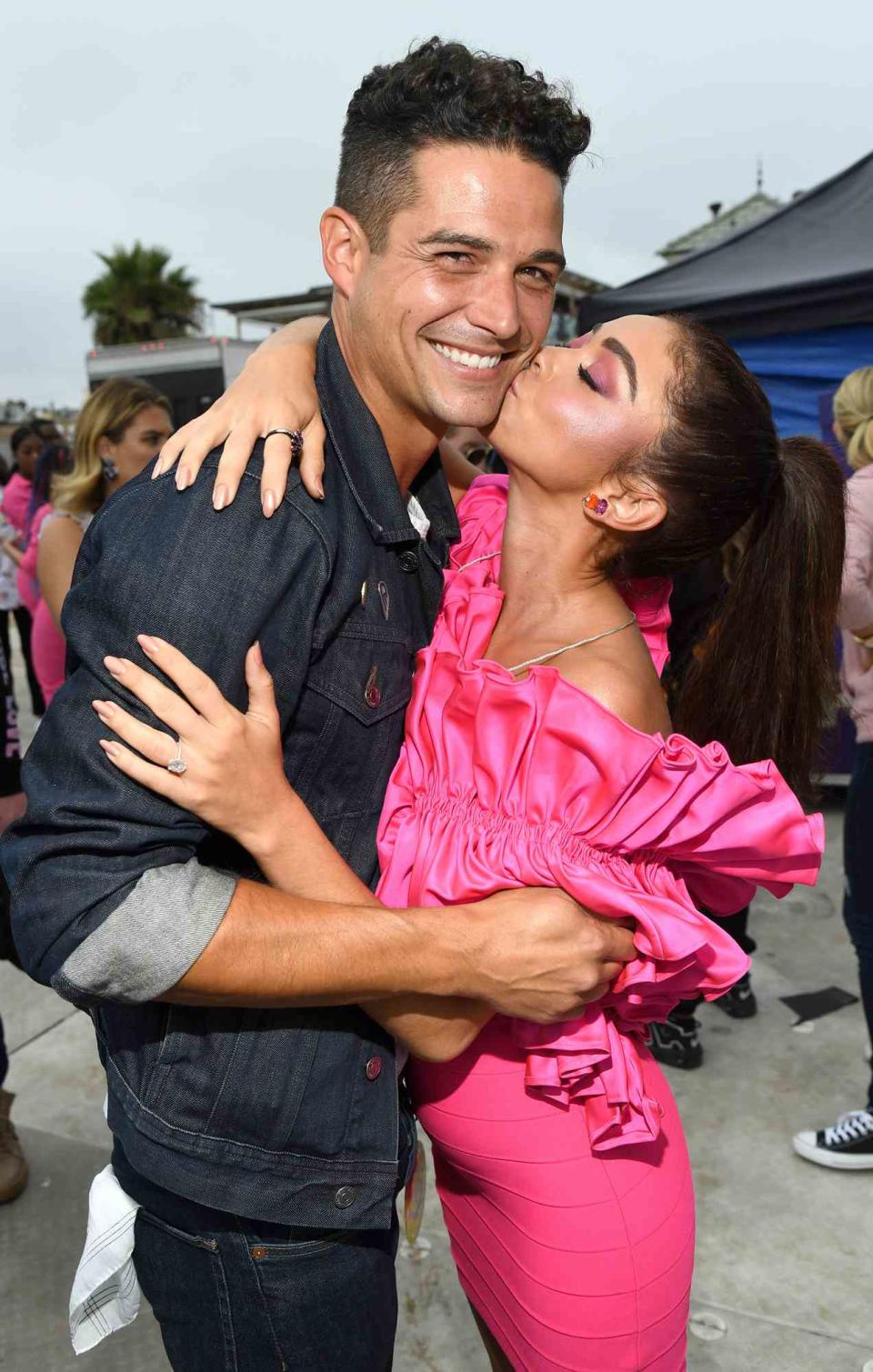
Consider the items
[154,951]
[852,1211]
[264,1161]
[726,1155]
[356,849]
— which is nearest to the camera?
[154,951]

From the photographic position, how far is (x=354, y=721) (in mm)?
1525

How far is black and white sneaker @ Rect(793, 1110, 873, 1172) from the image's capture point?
3264mm

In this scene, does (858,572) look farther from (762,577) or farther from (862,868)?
(762,577)

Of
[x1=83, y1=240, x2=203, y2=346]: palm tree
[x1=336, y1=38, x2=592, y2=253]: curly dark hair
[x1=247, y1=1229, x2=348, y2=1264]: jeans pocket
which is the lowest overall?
[x1=247, y1=1229, x2=348, y2=1264]: jeans pocket

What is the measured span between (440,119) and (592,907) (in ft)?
4.05

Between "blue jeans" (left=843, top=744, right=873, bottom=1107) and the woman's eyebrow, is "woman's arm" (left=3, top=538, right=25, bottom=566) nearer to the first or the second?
"blue jeans" (left=843, top=744, right=873, bottom=1107)

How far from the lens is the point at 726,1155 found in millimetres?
3344

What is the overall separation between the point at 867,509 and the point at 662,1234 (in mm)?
2586

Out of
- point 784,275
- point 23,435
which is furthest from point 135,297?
point 784,275

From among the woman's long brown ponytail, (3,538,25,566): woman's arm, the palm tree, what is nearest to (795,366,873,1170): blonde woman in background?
the woman's long brown ponytail

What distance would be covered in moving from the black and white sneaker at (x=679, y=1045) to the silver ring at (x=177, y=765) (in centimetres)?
302

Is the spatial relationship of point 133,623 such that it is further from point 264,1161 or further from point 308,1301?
point 308,1301

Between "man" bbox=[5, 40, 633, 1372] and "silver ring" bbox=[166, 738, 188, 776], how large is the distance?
0.05 m

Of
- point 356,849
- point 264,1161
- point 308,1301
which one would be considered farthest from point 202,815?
point 308,1301
